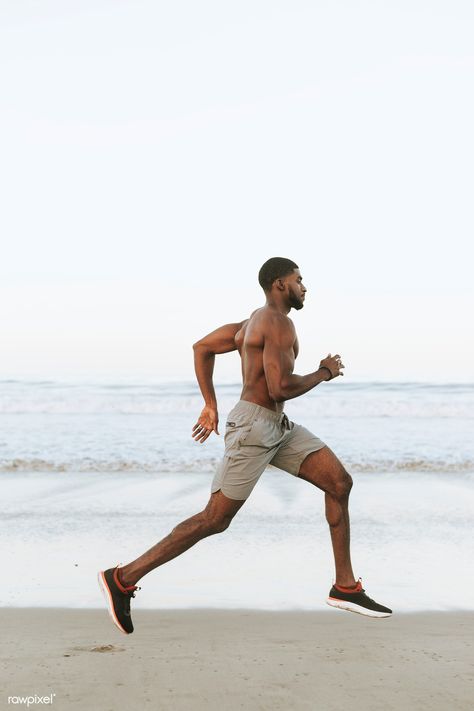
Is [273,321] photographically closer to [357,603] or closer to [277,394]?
[277,394]

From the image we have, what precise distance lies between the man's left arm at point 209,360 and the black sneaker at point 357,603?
3.86ft

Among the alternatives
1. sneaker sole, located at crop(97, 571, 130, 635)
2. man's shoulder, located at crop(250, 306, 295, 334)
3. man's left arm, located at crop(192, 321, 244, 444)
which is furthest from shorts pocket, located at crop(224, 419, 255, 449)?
sneaker sole, located at crop(97, 571, 130, 635)

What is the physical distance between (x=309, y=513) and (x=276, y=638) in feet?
15.0

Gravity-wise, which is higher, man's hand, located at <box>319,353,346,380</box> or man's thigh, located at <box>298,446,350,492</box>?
man's hand, located at <box>319,353,346,380</box>

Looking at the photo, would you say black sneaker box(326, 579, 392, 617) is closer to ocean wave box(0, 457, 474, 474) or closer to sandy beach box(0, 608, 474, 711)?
sandy beach box(0, 608, 474, 711)

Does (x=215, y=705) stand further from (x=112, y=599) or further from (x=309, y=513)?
(x=309, y=513)

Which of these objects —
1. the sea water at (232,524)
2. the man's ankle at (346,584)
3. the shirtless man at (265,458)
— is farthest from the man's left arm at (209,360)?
the sea water at (232,524)

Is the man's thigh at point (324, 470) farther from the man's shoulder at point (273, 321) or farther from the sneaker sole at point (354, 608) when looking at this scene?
the man's shoulder at point (273, 321)

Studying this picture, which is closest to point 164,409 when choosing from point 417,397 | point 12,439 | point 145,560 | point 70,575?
point 417,397

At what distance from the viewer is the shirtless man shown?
517cm

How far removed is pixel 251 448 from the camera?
5.20 m

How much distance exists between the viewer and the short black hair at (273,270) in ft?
17.3

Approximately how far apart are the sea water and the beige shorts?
1264mm

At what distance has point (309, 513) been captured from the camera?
9836mm
